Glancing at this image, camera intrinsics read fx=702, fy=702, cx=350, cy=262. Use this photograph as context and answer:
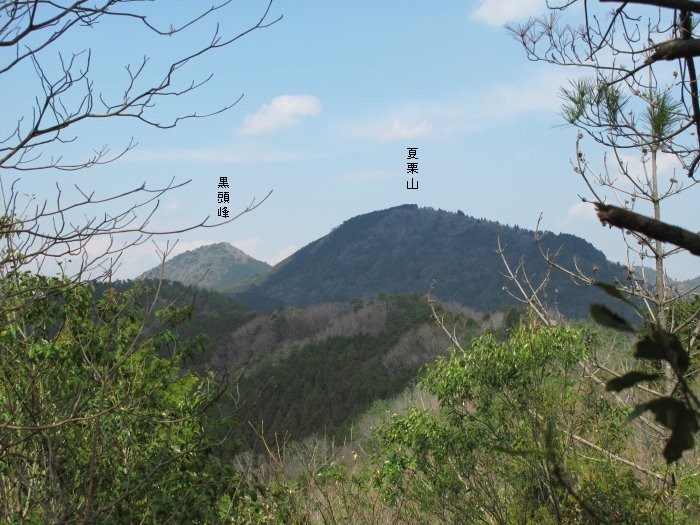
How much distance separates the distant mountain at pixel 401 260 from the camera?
13325cm

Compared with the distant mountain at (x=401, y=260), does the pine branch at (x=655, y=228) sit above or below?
below

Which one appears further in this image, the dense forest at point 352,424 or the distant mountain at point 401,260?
the distant mountain at point 401,260

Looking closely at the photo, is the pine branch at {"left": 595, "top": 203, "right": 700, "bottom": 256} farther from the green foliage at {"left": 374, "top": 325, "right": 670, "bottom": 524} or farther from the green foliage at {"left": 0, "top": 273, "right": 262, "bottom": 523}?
the green foliage at {"left": 374, "top": 325, "right": 670, "bottom": 524}

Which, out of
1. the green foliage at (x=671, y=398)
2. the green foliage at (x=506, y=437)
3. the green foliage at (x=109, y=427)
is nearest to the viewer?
the green foliage at (x=671, y=398)

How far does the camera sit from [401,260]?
159m

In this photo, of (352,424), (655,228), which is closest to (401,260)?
(352,424)

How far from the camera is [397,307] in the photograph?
75.6 meters

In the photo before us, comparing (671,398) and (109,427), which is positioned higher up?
(671,398)

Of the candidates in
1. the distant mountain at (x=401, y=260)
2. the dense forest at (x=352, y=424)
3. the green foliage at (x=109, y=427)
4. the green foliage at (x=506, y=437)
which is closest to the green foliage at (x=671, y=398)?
the dense forest at (x=352, y=424)

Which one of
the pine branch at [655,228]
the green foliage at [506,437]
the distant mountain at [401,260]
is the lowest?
the green foliage at [506,437]

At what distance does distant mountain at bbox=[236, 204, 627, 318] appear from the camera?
133250mm

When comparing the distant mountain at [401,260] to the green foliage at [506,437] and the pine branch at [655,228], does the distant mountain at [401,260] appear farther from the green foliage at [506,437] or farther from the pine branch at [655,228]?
the pine branch at [655,228]

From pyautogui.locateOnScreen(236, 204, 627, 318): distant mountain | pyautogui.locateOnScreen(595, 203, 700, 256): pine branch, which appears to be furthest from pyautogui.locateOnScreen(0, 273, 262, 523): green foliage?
pyautogui.locateOnScreen(236, 204, 627, 318): distant mountain

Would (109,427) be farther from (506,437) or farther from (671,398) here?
(671,398)
